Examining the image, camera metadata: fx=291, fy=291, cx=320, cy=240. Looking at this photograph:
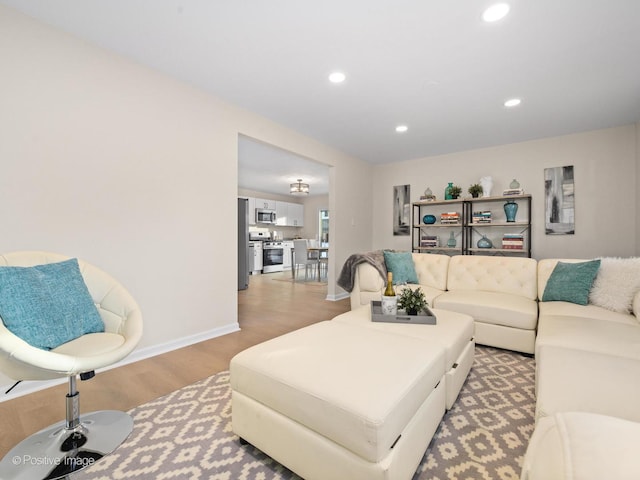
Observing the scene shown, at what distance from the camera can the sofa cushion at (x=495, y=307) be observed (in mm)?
2434

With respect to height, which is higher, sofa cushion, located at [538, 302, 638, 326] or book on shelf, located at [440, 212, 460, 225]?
book on shelf, located at [440, 212, 460, 225]

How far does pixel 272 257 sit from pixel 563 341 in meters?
6.99

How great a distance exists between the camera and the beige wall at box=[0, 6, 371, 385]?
185cm

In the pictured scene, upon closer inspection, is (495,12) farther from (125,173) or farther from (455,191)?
(455,191)

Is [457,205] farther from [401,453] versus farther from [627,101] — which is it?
[401,453]

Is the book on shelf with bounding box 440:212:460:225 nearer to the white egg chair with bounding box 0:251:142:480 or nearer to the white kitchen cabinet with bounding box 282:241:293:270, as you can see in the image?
the white egg chair with bounding box 0:251:142:480

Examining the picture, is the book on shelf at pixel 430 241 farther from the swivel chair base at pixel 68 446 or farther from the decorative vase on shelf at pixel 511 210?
the swivel chair base at pixel 68 446

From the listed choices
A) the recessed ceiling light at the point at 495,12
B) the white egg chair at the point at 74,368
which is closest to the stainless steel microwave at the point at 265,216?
the white egg chair at the point at 74,368

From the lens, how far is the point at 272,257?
812 cm

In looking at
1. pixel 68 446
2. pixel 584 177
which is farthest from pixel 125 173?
pixel 584 177

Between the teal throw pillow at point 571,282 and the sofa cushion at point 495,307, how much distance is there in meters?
0.19

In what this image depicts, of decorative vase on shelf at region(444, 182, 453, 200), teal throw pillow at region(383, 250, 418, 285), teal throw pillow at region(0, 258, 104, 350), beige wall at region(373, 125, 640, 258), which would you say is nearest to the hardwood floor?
teal throw pillow at region(0, 258, 104, 350)

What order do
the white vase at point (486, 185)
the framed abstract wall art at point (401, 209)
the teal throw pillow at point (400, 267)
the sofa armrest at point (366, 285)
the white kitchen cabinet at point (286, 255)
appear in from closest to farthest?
the sofa armrest at point (366, 285) → the teal throw pillow at point (400, 267) → the white vase at point (486, 185) → the framed abstract wall art at point (401, 209) → the white kitchen cabinet at point (286, 255)

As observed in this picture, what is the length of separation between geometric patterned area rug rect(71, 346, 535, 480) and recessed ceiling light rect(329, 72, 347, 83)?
259 centimetres
